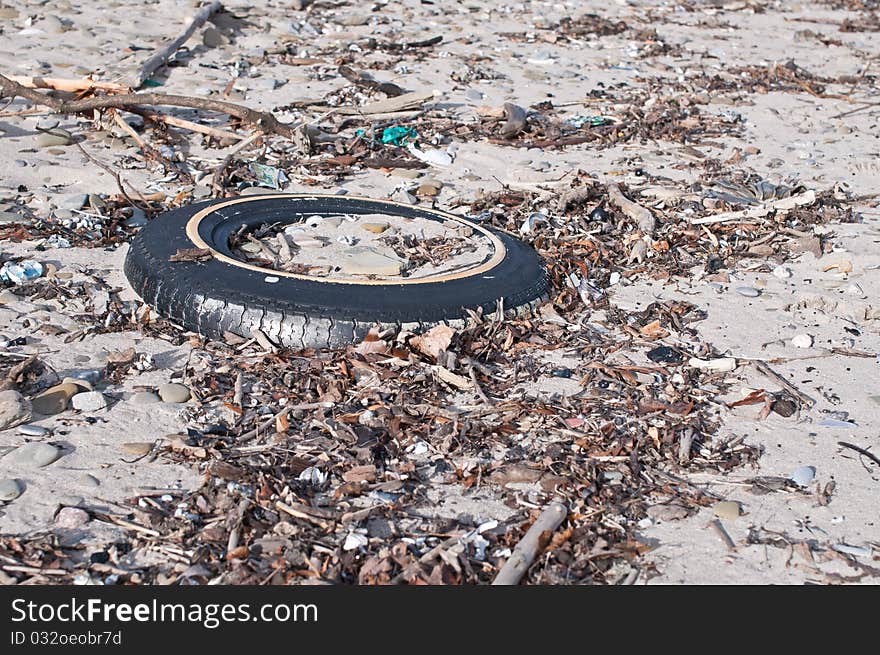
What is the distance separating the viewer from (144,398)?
3613 mm

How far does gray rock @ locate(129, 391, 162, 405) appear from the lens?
3593 mm

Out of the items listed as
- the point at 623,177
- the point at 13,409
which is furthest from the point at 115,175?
the point at 623,177

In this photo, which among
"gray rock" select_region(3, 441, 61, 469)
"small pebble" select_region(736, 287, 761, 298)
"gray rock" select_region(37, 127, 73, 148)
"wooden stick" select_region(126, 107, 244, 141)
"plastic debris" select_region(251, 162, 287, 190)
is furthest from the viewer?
"wooden stick" select_region(126, 107, 244, 141)

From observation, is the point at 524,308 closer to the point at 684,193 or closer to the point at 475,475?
the point at 475,475

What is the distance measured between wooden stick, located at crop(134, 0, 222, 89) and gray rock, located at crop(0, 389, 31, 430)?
431 centimetres

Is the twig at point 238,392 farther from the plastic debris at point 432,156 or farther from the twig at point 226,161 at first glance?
the plastic debris at point 432,156

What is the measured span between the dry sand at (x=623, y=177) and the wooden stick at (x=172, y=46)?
0.58 feet

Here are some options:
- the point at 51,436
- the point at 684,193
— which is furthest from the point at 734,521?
the point at 684,193

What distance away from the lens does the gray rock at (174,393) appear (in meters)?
3.62

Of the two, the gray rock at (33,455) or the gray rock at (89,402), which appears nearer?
the gray rock at (33,455)

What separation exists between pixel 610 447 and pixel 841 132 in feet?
17.6

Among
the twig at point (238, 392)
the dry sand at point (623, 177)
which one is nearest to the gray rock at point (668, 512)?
the dry sand at point (623, 177)

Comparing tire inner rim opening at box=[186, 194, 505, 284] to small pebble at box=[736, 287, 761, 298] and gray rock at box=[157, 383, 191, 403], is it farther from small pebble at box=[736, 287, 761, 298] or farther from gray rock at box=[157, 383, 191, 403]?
small pebble at box=[736, 287, 761, 298]

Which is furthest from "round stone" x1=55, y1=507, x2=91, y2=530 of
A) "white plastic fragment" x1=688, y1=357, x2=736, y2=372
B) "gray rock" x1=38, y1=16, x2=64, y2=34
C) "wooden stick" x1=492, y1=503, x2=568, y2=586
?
"gray rock" x1=38, y1=16, x2=64, y2=34
